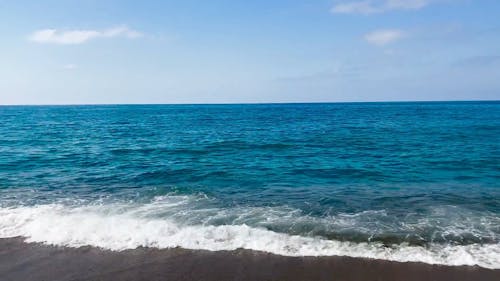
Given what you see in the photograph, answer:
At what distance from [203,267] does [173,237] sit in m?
2.22

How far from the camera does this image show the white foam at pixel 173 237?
967 cm

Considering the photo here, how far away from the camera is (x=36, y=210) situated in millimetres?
13586

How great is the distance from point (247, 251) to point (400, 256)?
4.02 m

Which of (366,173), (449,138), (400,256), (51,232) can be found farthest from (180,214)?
(449,138)

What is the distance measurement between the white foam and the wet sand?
1.25ft

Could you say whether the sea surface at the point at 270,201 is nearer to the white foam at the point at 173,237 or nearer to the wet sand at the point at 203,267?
the white foam at the point at 173,237

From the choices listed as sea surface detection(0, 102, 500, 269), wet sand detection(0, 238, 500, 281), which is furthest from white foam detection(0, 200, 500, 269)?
wet sand detection(0, 238, 500, 281)

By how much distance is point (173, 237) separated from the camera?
1102 centimetres

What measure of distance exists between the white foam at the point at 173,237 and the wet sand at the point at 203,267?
38 cm

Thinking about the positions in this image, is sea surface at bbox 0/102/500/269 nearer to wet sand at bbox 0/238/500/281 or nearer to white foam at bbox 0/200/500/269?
white foam at bbox 0/200/500/269

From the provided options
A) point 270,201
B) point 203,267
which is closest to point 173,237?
point 203,267

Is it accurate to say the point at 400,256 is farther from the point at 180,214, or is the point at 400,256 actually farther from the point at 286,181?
the point at 286,181

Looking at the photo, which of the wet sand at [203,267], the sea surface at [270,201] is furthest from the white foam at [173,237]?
the wet sand at [203,267]

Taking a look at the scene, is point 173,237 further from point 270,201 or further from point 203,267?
point 270,201
